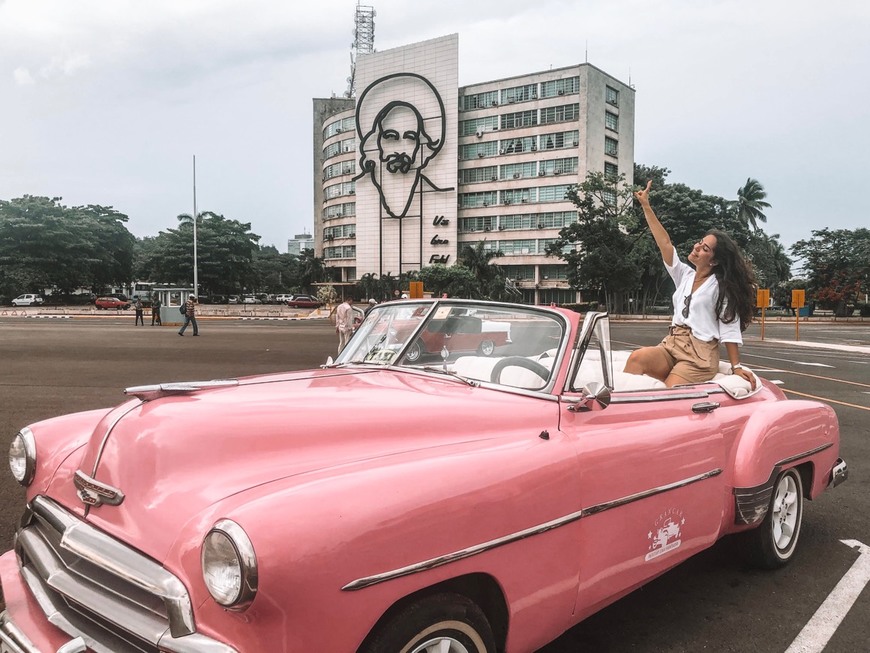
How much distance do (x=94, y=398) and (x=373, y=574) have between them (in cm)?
887

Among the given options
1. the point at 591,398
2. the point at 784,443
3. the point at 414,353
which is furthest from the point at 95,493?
the point at 784,443

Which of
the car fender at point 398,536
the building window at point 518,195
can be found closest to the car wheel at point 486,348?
the car fender at point 398,536

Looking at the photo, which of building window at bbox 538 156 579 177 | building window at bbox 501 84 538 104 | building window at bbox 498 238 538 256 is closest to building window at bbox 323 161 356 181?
building window at bbox 501 84 538 104

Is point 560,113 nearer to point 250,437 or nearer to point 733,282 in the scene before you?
point 733,282

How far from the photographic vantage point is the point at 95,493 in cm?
214

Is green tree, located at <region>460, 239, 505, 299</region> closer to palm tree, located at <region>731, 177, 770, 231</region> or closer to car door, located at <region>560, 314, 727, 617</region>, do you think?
palm tree, located at <region>731, 177, 770, 231</region>

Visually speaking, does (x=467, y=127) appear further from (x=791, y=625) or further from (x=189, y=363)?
(x=791, y=625)

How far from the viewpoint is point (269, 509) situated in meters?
1.73

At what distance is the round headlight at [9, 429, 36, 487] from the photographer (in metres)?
2.72

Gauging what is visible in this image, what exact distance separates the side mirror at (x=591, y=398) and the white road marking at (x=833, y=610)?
1.42 metres

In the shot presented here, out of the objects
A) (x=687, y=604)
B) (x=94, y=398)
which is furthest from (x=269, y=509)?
(x=94, y=398)

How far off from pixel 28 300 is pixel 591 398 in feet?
248

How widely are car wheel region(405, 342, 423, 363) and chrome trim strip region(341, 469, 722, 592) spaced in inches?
47.2

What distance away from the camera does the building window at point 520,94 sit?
66250 millimetres
